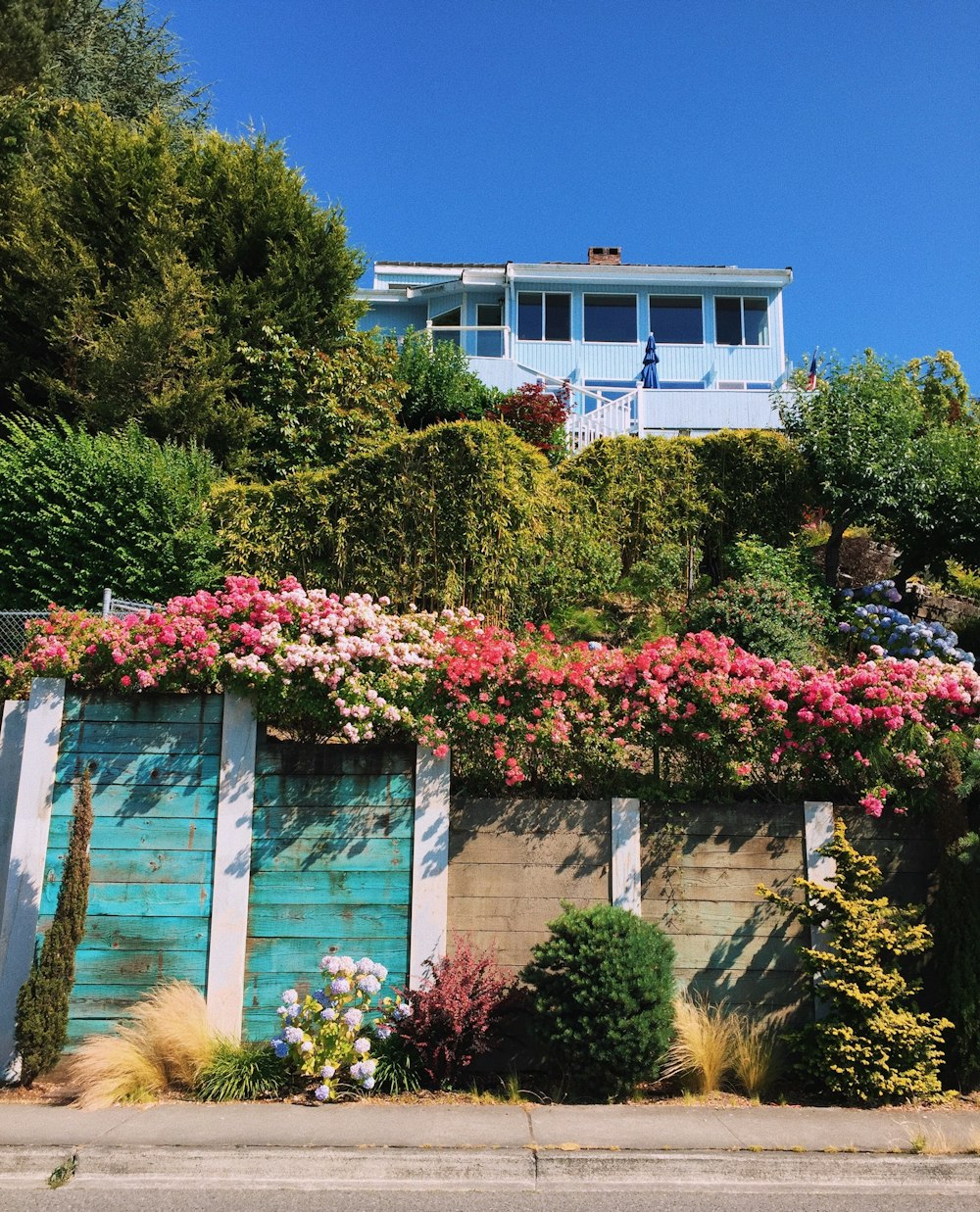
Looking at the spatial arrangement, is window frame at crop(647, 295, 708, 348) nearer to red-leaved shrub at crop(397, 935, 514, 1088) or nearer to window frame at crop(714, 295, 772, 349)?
window frame at crop(714, 295, 772, 349)

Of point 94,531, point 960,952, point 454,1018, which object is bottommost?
point 454,1018

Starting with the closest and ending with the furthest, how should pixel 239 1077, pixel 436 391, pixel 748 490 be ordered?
pixel 239 1077 < pixel 748 490 < pixel 436 391

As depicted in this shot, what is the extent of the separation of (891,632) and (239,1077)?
24.6 feet

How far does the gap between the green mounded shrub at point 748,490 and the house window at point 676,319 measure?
40.5ft

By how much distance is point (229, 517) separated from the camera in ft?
34.5

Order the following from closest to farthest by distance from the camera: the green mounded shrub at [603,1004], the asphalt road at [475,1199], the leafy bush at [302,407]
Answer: the asphalt road at [475,1199]
the green mounded shrub at [603,1004]
the leafy bush at [302,407]

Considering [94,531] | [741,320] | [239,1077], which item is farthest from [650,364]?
[239,1077]

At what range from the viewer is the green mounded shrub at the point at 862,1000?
6.02 metres

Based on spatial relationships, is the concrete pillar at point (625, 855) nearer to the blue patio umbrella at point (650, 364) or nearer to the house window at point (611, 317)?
the blue patio umbrella at point (650, 364)

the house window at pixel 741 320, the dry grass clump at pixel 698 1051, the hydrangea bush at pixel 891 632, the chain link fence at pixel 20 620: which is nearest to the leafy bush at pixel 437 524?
the chain link fence at pixel 20 620

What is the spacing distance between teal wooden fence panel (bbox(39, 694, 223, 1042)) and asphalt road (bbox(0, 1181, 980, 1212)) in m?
1.78

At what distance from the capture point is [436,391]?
56.0 ft

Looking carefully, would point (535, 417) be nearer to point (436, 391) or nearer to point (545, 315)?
point (436, 391)

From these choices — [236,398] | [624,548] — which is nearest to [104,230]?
[236,398]
